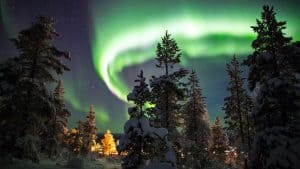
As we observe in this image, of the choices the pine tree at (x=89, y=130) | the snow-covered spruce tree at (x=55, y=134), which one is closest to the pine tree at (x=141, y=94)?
the snow-covered spruce tree at (x=55, y=134)

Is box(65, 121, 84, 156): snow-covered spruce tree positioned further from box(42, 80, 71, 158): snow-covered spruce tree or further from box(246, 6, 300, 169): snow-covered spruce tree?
box(246, 6, 300, 169): snow-covered spruce tree

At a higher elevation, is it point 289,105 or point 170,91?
point 170,91

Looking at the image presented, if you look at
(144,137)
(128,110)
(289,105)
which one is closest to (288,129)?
(289,105)

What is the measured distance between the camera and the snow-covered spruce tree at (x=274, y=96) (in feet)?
48.8

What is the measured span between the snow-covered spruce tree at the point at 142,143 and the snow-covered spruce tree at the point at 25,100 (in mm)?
5269

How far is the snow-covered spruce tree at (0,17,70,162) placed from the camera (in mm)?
18312

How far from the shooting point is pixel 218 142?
51562mm

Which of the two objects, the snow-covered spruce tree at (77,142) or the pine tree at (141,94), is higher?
the pine tree at (141,94)

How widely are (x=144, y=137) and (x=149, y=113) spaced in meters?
5.40

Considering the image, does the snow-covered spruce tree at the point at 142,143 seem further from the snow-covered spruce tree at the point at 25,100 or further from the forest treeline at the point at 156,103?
the snow-covered spruce tree at the point at 25,100

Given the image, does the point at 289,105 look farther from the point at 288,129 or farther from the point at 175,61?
the point at 175,61

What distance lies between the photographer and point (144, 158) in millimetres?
19656

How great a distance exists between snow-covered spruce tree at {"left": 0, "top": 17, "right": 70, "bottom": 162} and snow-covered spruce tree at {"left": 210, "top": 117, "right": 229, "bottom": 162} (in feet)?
121

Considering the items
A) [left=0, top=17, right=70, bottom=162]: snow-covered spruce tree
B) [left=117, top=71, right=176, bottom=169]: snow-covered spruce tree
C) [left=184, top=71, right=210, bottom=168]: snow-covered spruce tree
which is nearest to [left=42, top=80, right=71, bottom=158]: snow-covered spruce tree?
[left=0, top=17, right=70, bottom=162]: snow-covered spruce tree
